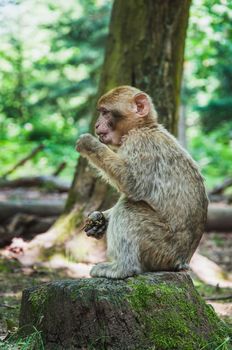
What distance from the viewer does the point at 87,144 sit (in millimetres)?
5512

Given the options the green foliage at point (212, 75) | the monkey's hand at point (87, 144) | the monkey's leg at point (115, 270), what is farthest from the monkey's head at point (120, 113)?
the green foliage at point (212, 75)

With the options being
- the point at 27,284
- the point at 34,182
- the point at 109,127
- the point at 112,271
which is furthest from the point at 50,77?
the point at 112,271

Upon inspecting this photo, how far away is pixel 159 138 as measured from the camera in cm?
536

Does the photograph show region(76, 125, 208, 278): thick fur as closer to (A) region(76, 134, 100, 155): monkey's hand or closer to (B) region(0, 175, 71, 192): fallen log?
(A) region(76, 134, 100, 155): monkey's hand

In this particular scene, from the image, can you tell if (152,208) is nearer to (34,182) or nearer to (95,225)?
(95,225)

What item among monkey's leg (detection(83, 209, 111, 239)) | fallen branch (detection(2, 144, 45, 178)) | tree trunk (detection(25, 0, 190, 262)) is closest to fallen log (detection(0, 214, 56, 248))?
tree trunk (detection(25, 0, 190, 262))

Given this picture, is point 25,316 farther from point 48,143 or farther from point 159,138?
point 48,143

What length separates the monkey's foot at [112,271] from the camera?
4965 mm

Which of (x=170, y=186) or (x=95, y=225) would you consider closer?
(x=170, y=186)

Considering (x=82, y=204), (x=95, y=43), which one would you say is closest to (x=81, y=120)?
(x=95, y=43)

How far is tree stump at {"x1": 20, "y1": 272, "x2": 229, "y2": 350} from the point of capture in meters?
4.41

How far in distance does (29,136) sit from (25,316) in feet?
47.3

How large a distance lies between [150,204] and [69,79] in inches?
637

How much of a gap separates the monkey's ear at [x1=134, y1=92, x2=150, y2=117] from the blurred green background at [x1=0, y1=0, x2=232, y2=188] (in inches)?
222
